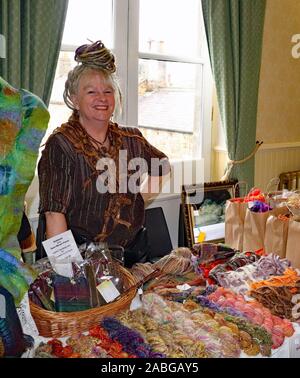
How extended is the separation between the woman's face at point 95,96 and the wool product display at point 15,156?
0.66 metres

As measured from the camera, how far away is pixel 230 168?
3023mm

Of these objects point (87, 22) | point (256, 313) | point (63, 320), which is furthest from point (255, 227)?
point (87, 22)

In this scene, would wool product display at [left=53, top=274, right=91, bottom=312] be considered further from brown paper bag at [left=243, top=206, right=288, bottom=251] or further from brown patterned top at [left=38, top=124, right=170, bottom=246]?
brown paper bag at [left=243, top=206, right=288, bottom=251]

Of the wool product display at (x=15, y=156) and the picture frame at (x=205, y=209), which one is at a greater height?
the wool product display at (x=15, y=156)

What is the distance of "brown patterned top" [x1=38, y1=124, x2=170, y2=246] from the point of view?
1.66 metres

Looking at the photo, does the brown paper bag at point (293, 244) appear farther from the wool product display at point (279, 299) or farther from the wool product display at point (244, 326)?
the wool product display at point (244, 326)

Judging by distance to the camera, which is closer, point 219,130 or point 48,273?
point 48,273

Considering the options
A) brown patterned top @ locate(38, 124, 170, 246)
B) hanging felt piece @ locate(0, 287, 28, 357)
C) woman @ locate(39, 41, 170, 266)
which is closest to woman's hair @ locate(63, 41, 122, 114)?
woman @ locate(39, 41, 170, 266)

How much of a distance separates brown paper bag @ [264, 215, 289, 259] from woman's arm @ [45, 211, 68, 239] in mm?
862

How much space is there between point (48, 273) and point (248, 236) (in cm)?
103

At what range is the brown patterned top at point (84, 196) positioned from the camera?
1656mm

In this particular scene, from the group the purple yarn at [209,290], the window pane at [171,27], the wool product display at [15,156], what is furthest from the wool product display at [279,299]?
the window pane at [171,27]

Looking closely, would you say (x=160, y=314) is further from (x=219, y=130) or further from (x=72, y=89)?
(x=219, y=130)
